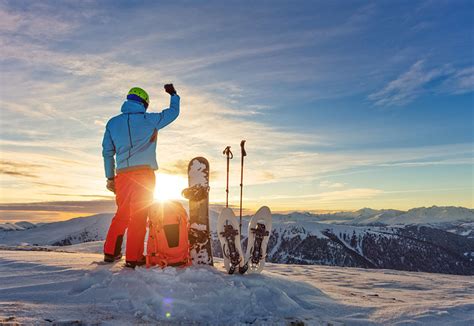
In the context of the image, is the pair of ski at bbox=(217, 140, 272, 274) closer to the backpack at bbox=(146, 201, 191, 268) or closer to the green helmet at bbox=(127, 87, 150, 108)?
the backpack at bbox=(146, 201, 191, 268)

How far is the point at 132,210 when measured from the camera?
6.58 metres

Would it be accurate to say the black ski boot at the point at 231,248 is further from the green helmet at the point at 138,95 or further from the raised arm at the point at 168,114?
the green helmet at the point at 138,95

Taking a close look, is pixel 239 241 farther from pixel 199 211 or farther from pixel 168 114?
pixel 168 114

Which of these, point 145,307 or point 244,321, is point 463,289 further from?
point 145,307

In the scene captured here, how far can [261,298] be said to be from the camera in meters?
5.32

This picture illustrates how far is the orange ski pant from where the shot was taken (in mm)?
6519

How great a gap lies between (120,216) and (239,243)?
2.39 metres

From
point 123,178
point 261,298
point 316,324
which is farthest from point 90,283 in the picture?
point 316,324

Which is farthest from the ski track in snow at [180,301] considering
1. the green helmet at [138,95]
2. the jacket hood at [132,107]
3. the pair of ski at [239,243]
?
the green helmet at [138,95]

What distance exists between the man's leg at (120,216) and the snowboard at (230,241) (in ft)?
6.13

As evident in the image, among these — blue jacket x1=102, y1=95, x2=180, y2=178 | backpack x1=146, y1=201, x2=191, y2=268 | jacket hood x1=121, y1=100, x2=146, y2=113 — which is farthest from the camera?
jacket hood x1=121, y1=100, x2=146, y2=113

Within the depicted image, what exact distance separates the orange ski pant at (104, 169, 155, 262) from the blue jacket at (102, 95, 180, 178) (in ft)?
0.86

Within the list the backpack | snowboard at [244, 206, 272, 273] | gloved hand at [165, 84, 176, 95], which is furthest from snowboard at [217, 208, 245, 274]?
gloved hand at [165, 84, 176, 95]

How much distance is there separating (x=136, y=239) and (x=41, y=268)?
6.07 feet
